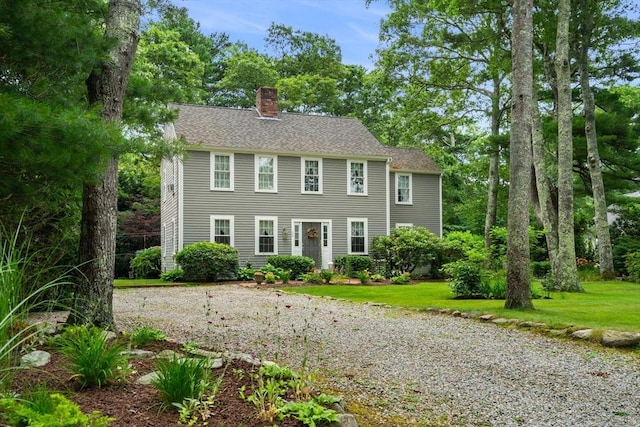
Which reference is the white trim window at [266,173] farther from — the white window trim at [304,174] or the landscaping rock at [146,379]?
the landscaping rock at [146,379]

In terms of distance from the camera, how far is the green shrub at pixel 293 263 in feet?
62.5

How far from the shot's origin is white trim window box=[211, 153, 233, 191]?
19531mm

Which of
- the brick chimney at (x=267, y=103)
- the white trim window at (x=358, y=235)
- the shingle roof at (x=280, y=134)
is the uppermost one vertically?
the brick chimney at (x=267, y=103)

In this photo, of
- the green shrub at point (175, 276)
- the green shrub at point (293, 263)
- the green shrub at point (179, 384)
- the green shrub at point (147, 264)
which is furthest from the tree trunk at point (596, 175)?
the green shrub at point (179, 384)

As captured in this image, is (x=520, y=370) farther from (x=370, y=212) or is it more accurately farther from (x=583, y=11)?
(x=370, y=212)

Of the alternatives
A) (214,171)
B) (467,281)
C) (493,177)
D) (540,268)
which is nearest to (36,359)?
(467,281)

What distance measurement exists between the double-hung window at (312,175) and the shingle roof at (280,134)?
0.43 m

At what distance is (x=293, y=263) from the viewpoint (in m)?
19.1

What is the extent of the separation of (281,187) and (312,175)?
4.48ft

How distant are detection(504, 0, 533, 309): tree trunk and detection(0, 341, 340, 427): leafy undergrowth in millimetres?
6151

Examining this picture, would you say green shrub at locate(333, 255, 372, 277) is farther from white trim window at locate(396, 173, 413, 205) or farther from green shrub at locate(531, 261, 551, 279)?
green shrub at locate(531, 261, 551, 279)

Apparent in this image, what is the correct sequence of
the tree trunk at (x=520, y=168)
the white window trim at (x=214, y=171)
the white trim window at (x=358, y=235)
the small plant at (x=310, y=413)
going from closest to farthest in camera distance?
1. the small plant at (x=310, y=413)
2. the tree trunk at (x=520, y=168)
3. the white window trim at (x=214, y=171)
4. the white trim window at (x=358, y=235)

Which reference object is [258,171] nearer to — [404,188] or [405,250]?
[405,250]

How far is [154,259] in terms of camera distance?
69.4 feet
